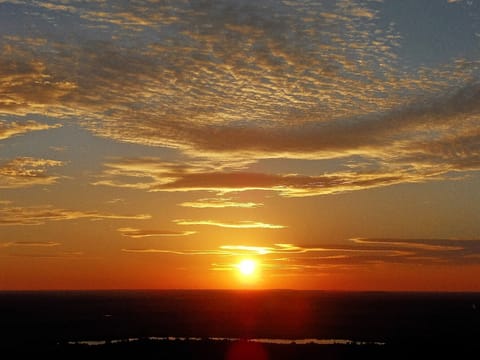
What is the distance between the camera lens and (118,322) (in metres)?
92.8

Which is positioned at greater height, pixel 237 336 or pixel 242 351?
pixel 237 336

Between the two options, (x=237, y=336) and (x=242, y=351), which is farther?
(x=237, y=336)

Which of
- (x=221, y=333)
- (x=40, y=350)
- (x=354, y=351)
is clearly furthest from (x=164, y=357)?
(x=221, y=333)

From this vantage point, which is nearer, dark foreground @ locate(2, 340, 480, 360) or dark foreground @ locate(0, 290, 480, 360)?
dark foreground @ locate(2, 340, 480, 360)

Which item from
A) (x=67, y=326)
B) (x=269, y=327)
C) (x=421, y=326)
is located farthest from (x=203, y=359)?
(x=421, y=326)

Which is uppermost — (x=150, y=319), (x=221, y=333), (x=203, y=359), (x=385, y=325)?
(x=150, y=319)

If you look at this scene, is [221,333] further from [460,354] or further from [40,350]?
[460,354]

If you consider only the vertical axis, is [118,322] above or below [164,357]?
above

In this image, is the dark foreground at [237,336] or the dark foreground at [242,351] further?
the dark foreground at [237,336]

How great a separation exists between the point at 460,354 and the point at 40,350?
3899 cm

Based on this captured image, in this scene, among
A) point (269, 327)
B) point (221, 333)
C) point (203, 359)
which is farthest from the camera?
point (269, 327)

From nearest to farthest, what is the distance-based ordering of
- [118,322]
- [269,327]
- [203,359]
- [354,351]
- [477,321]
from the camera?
[203,359]
[354,351]
[269,327]
[118,322]
[477,321]

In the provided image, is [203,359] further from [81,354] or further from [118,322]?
[118,322]

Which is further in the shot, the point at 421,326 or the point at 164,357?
the point at 421,326
